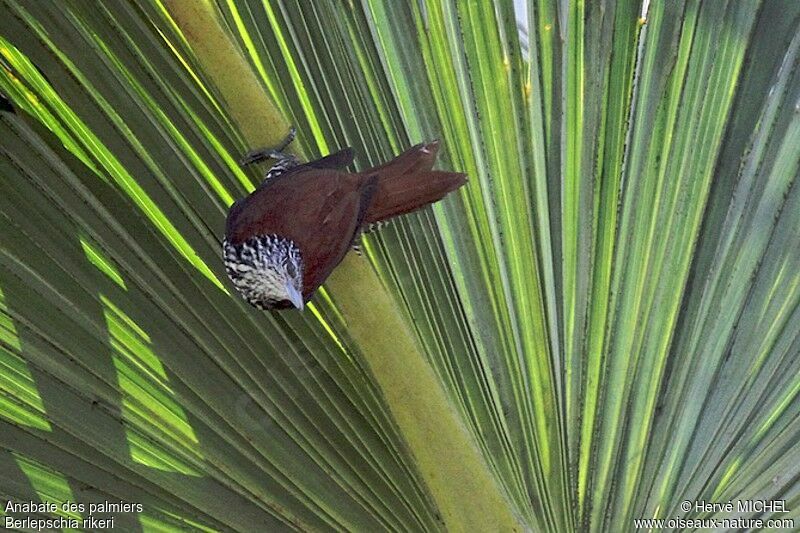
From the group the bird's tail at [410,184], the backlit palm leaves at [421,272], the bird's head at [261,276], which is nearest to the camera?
the backlit palm leaves at [421,272]

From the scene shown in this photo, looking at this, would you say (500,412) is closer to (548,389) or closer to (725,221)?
(548,389)

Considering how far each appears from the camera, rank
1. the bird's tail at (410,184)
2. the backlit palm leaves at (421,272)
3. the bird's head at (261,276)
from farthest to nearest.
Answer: the bird's tail at (410,184) < the bird's head at (261,276) < the backlit palm leaves at (421,272)

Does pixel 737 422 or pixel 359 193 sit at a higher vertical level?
pixel 359 193

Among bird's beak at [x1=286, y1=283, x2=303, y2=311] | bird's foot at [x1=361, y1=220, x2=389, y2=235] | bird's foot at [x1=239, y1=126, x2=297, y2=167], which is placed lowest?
bird's beak at [x1=286, y1=283, x2=303, y2=311]

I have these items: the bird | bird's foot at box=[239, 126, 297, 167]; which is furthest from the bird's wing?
bird's foot at box=[239, 126, 297, 167]

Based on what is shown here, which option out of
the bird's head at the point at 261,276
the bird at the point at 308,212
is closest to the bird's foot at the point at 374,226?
the bird at the point at 308,212

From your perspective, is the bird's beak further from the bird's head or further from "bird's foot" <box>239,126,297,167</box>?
"bird's foot" <box>239,126,297,167</box>

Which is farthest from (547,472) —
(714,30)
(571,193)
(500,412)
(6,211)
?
(6,211)

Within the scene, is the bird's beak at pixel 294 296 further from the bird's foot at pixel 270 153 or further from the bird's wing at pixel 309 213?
the bird's foot at pixel 270 153
